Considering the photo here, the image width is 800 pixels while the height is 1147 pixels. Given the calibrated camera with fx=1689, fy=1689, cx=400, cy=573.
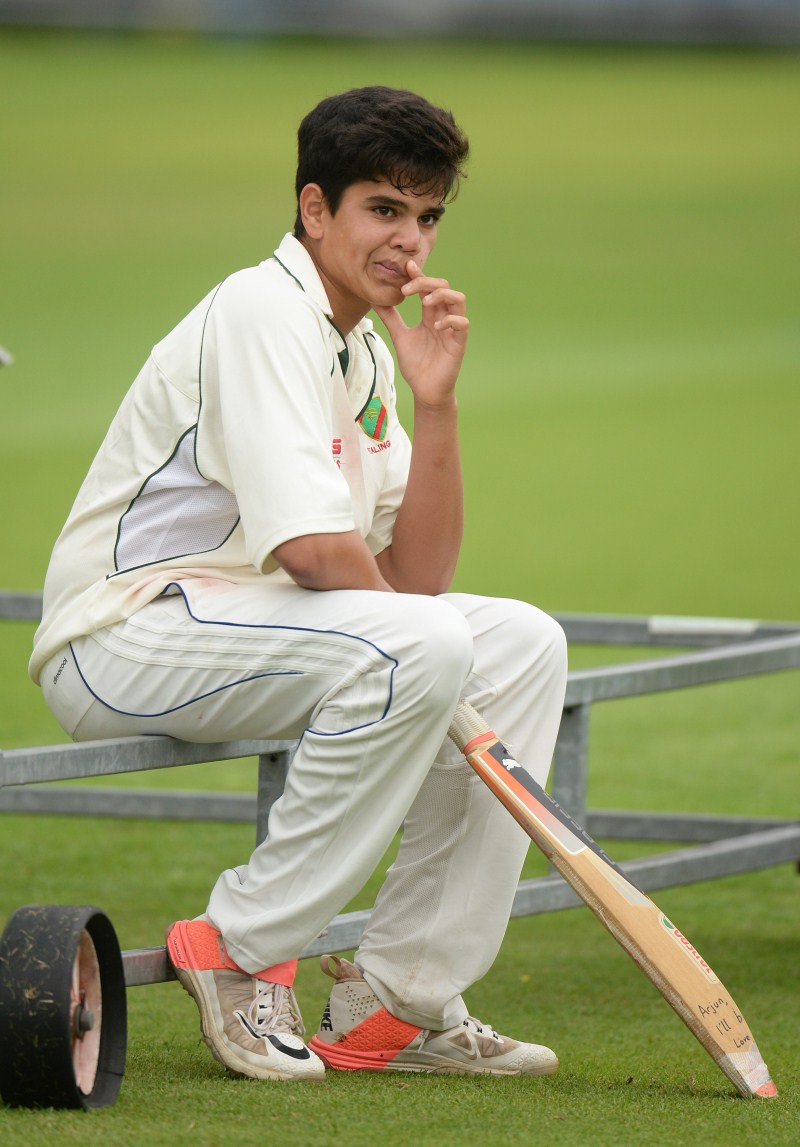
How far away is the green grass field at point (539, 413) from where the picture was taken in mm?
2072

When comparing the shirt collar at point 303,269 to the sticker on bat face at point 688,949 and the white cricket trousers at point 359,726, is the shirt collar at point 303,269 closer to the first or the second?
the white cricket trousers at point 359,726

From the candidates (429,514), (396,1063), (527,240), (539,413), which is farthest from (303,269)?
(527,240)

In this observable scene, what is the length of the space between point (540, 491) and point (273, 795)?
30.3 feet

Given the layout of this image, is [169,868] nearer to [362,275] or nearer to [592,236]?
[362,275]

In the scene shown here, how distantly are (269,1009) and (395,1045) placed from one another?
217mm

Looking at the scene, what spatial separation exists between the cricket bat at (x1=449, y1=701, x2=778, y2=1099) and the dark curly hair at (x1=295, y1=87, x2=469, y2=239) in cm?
68

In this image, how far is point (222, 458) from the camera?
204 centimetres

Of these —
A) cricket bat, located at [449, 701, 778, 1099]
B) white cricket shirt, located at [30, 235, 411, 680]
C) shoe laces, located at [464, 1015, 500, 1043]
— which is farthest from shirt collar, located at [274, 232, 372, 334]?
shoe laces, located at [464, 1015, 500, 1043]

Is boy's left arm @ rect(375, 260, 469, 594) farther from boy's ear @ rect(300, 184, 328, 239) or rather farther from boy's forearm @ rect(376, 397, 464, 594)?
boy's ear @ rect(300, 184, 328, 239)

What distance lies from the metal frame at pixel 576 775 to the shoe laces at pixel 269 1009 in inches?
5.5

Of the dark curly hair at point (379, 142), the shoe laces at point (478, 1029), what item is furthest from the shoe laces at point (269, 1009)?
the dark curly hair at point (379, 142)

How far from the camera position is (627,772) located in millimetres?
4961

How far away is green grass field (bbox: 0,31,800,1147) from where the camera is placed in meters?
2.07

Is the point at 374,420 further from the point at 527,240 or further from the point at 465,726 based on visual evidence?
the point at 527,240
